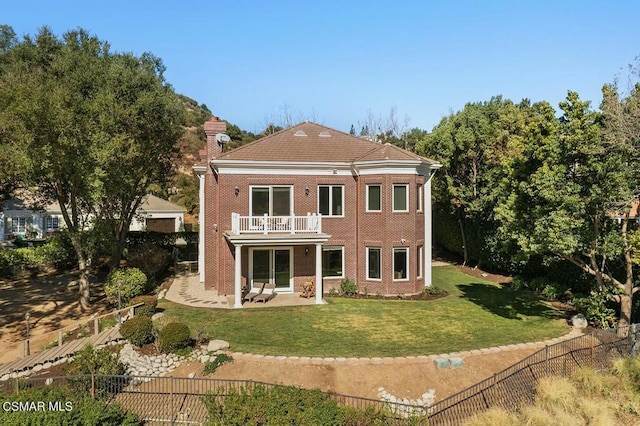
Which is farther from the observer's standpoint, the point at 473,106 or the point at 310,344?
the point at 473,106

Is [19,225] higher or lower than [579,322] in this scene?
higher

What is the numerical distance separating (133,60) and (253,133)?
55.7 metres

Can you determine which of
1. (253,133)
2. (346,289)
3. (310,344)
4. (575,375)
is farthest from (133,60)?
(253,133)

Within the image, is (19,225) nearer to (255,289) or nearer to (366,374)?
(255,289)

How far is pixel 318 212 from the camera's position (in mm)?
21234


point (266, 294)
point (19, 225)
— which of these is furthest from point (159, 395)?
point (19, 225)

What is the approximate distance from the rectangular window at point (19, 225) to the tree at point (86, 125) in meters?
28.6

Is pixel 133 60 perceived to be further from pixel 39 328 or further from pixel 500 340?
pixel 500 340

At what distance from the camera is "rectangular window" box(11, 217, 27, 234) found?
154 ft

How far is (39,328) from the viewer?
18.0 meters

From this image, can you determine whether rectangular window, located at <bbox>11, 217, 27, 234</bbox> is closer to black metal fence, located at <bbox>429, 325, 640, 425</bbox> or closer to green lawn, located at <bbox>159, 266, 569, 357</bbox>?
green lawn, located at <bbox>159, 266, 569, 357</bbox>

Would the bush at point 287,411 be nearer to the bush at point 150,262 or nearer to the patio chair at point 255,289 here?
the patio chair at point 255,289

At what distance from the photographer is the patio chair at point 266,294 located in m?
19.2

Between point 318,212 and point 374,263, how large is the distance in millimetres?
3872
